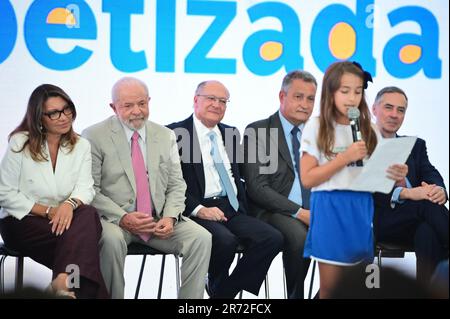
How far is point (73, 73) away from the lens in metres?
5.00

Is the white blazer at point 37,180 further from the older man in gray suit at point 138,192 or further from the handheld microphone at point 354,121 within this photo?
the handheld microphone at point 354,121

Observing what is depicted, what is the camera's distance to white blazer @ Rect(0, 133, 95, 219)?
13.1 feet

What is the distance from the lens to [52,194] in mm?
4082

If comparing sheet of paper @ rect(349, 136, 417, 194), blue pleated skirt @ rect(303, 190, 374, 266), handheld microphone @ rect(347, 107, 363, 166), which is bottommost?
blue pleated skirt @ rect(303, 190, 374, 266)

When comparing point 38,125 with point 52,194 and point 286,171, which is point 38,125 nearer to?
point 52,194

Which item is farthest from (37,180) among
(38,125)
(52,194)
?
(38,125)

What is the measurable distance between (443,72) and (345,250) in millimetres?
2488

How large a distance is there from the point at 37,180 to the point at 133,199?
605 millimetres

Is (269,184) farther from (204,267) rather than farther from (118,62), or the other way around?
(118,62)

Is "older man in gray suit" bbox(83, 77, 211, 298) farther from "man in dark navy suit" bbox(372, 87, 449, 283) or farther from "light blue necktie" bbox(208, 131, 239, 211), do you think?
"man in dark navy suit" bbox(372, 87, 449, 283)

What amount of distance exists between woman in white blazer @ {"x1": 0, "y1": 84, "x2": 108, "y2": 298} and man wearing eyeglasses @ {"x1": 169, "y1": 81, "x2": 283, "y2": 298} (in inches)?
28.7

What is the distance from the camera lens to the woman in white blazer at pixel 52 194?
12.4 feet

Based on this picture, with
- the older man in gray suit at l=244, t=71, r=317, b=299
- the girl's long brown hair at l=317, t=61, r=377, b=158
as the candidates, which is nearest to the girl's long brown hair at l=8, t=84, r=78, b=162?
the older man in gray suit at l=244, t=71, r=317, b=299

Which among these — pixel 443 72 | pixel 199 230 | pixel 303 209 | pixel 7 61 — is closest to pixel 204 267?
pixel 199 230
